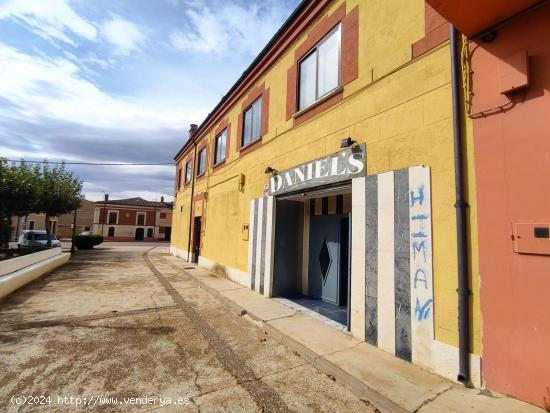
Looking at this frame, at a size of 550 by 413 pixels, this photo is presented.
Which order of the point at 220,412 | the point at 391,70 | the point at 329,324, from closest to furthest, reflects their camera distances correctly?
the point at 220,412, the point at 391,70, the point at 329,324

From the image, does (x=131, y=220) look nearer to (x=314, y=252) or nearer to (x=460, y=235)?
(x=314, y=252)

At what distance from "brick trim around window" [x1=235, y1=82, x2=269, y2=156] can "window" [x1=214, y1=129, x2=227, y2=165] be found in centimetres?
172

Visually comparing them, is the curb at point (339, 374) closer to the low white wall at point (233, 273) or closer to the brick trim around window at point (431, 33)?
the low white wall at point (233, 273)

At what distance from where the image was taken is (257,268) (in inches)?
322

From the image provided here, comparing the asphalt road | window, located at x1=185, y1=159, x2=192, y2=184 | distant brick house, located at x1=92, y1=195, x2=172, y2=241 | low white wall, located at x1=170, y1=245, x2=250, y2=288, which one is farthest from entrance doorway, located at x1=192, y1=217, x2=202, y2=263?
distant brick house, located at x1=92, y1=195, x2=172, y2=241

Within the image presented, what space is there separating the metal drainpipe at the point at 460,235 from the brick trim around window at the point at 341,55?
1977 mm

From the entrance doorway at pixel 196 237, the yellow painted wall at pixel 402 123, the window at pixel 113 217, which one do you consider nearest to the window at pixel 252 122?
the yellow painted wall at pixel 402 123

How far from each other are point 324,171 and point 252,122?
188 inches

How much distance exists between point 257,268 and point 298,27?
6.51 meters

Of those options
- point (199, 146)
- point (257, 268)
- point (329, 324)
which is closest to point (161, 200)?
point (199, 146)

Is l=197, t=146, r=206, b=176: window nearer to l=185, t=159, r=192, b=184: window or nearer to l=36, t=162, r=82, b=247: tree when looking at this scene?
l=185, t=159, r=192, b=184: window

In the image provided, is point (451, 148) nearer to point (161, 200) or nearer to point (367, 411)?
point (367, 411)

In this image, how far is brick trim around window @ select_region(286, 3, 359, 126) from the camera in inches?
212

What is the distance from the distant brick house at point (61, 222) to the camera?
147ft
